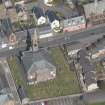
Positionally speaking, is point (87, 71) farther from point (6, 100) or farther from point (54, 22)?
point (6, 100)

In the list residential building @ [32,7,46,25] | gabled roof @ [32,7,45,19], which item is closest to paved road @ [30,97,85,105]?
residential building @ [32,7,46,25]

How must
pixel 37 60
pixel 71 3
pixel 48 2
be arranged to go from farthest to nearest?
pixel 48 2, pixel 71 3, pixel 37 60

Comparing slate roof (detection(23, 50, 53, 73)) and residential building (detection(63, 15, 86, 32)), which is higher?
residential building (detection(63, 15, 86, 32))

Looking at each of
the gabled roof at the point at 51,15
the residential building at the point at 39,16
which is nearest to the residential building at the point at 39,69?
the gabled roof at the point at 51,15

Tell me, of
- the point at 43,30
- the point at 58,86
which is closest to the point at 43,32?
the point at 43,30

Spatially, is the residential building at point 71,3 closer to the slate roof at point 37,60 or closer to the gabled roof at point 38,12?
the gabled roof at point 38,12

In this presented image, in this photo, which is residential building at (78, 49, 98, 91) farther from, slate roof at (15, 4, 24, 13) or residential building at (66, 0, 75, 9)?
slate roof at (15, 4, 24, 13)
